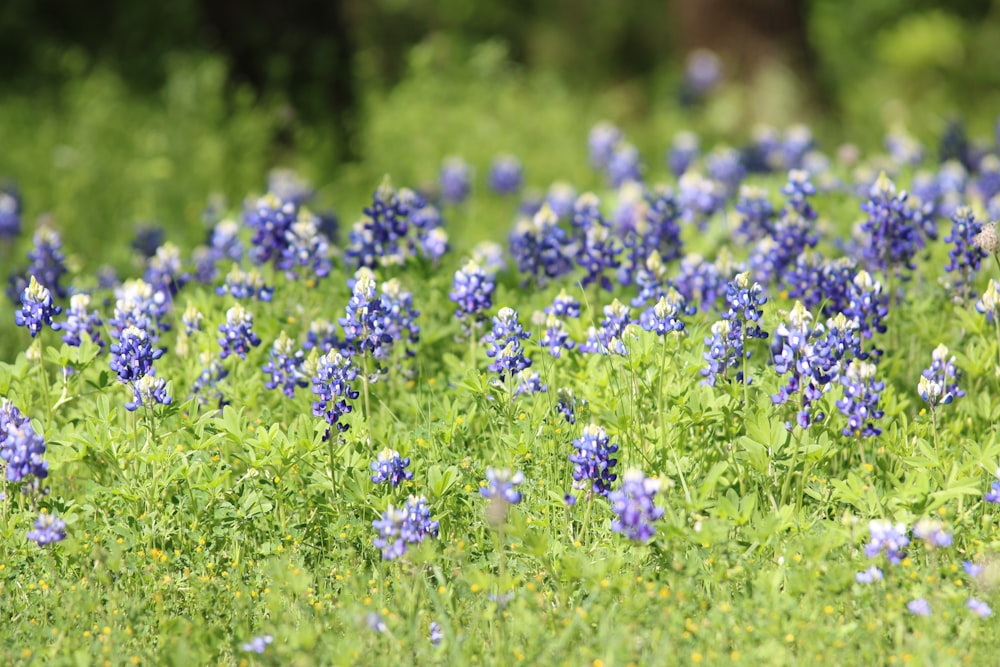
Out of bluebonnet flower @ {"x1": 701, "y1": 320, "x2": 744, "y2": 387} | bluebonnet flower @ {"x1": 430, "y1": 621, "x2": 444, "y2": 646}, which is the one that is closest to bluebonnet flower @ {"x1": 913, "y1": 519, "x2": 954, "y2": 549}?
bluebonnet flower @ {"x1": 701, "y1": 320, "x2": 744, "y2": 387}

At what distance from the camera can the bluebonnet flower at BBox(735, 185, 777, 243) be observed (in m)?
5.72

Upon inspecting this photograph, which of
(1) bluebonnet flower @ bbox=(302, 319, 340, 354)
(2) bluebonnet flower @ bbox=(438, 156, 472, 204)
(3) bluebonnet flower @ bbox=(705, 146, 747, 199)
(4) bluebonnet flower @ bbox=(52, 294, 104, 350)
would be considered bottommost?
(1) bluebonnet flower @ bbox=(302, 319, 340, 354)

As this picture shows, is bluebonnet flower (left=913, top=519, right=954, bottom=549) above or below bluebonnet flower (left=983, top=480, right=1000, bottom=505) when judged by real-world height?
below

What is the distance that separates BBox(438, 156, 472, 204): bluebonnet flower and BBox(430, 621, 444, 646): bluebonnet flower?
532 cm

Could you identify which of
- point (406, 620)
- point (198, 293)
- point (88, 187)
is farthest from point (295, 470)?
point (88, 187)

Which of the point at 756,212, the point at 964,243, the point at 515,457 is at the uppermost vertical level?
the point at 756,212

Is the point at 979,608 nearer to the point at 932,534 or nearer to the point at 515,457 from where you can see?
the point at 932,534

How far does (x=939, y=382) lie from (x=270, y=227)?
2.89 meters

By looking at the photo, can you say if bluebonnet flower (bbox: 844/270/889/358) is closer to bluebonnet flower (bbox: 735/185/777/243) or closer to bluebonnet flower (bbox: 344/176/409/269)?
bluebonnet flower (bbox: 735/185/777/243)

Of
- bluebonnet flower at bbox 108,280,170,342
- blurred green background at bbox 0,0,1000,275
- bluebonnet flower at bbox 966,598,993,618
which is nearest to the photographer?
bluebonnet flower at bbox 966,598,993,618

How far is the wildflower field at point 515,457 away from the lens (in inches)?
132

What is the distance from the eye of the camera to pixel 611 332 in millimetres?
4328

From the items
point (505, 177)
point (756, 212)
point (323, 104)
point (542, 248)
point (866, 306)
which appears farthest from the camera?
point (323, 104)

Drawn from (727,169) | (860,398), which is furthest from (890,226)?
(727,169)
